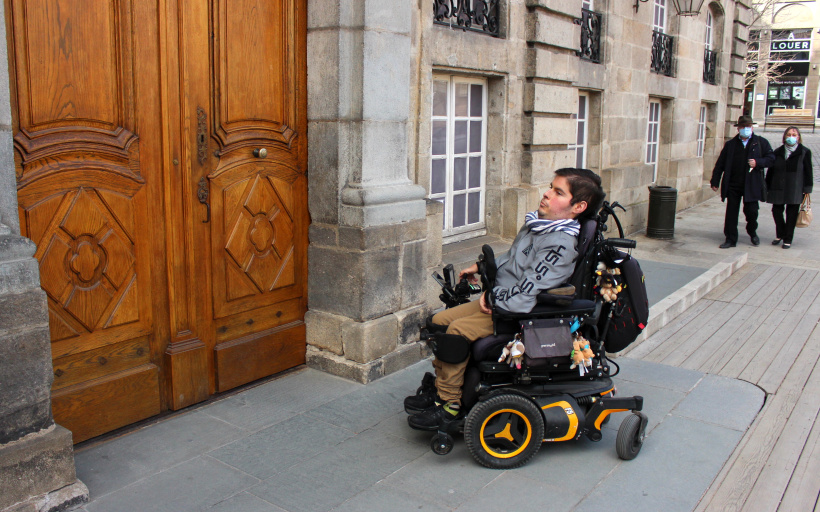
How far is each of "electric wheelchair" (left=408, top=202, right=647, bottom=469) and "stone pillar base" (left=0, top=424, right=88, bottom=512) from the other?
71.0 inches

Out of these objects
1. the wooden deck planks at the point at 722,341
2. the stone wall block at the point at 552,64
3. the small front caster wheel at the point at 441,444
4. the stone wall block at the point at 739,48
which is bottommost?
the wooden deck planks at the point at 722,341

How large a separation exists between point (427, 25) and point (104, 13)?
3.16m

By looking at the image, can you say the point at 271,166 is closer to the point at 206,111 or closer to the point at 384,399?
the point at 206,111

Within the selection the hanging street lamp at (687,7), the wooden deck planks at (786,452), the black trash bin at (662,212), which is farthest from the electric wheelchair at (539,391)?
the hanging street lamp at (687,7)

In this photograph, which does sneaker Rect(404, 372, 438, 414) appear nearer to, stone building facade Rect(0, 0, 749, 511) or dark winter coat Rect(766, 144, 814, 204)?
stone building facade Rect(0, 0, 749, 511)

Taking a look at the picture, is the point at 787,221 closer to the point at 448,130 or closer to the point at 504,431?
the point at 448,130

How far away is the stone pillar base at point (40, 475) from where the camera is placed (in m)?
3.16

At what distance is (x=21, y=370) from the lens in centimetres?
320

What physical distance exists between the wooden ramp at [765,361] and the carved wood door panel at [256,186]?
288 cm

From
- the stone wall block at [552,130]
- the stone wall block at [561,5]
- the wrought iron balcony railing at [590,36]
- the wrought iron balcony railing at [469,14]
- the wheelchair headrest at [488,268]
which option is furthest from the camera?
the wrought iron balcony railing at [590,36]

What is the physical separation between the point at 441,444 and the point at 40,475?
194cm

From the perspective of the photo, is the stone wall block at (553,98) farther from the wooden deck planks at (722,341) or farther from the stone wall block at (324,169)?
the stone wall block at (324,169)

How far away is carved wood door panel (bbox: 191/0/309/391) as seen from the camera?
4.60 meters

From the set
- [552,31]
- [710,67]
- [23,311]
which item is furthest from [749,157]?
[23,311]
